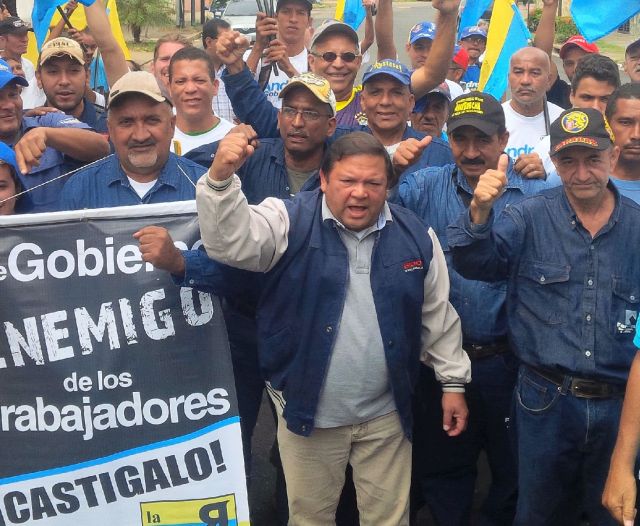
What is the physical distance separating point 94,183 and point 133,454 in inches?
47.2

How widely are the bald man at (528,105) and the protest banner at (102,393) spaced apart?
10.7 feet

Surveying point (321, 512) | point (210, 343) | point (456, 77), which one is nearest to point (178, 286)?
point (210, 343)

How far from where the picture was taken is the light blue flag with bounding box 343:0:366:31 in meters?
9.23

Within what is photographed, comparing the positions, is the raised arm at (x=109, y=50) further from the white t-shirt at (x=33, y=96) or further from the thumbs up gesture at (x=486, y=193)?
the thumbs up gesture at (x=486, y=193)

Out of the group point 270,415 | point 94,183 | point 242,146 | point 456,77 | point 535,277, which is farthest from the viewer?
point 456,77

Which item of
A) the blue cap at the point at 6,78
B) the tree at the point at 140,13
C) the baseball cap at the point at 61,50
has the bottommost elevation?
the blue cap at the point at 6,78

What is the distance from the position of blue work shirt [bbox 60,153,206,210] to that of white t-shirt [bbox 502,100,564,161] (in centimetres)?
290

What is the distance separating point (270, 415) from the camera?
595cm

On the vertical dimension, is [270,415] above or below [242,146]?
below

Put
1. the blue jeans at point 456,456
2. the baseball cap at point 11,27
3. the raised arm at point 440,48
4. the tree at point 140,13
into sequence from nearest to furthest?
the blue jeans at point 456,456, the raised arm at point 440,48, the baseball cap at point 11,27, the tree at point 140,13

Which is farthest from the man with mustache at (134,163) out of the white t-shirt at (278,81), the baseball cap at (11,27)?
the baseball cap at (11,27)

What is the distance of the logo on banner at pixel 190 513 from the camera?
3.59m

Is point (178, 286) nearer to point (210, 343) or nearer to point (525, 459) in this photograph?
point (210, 343)

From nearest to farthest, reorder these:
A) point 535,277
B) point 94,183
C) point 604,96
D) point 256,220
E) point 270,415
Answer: point 256,220 < point 535,277 < point 94,183 < point 604,96 < point 270,415
